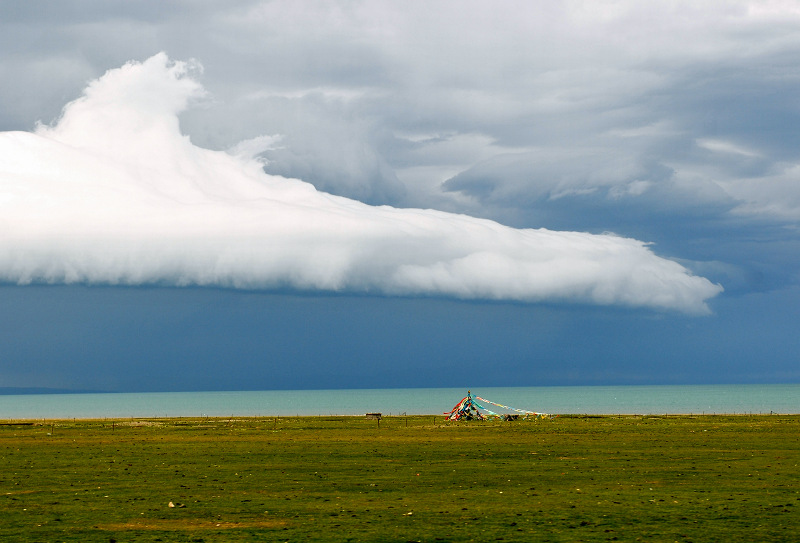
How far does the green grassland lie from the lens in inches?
963

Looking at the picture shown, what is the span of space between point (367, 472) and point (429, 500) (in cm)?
1182

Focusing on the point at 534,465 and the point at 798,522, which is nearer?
the point at 798,522

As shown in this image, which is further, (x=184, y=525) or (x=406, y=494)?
(x=406, y=494)

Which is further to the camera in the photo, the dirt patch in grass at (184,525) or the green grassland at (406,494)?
the dirt patch in grass at (184,525)

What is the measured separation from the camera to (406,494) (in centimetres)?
3294

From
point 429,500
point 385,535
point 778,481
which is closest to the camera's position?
point 385,535

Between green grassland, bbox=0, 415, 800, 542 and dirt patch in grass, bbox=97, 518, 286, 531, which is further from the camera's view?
dirt patch in grass, bbox=97, 518, 286, 531

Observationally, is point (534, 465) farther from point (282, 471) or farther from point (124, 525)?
point (124, 525)

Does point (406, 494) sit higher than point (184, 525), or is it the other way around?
point (406, 494)

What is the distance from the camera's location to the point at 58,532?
80.7ft

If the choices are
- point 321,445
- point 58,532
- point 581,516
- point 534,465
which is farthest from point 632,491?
point 321,445

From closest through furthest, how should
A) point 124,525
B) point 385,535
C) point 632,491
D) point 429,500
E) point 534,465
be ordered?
point 385,535 < point 124,525 < point 429,500 < point 632,491 < point 534,465

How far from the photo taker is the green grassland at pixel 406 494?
80.3 ft

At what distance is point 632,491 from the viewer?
109 feet
